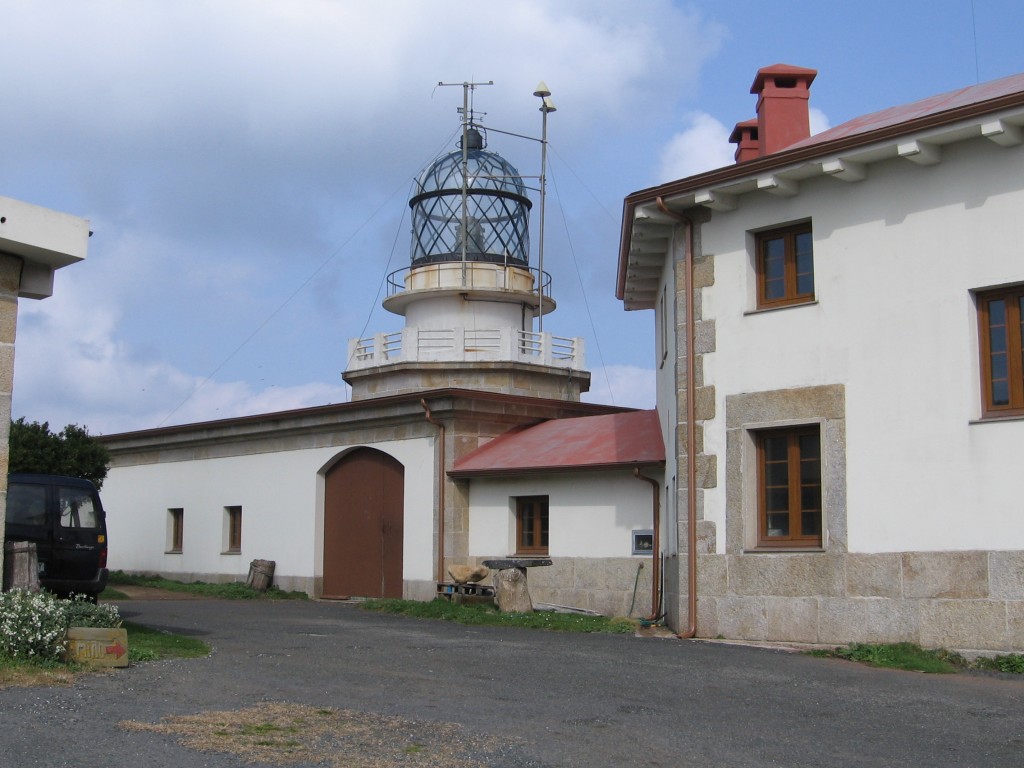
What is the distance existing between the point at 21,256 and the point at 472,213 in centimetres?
1778

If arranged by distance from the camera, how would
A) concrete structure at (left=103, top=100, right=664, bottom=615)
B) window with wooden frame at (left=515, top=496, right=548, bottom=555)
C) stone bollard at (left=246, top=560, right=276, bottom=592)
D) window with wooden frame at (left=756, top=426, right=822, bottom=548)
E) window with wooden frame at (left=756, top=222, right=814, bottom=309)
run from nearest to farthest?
1. window with wooden frame at (left=756, top=426, right=822, bottom=548)
2. window with wooden frame at (left=756, top=222, right=814, bottom=309)
3. concrete structure at (left=103, top=100, right=664, bottom=615)
4. window with wooden frame at (left=515, top=496, right=548, bottom=555)
5. stone bollard at (left=246, top=560, right=276, bottom=592)

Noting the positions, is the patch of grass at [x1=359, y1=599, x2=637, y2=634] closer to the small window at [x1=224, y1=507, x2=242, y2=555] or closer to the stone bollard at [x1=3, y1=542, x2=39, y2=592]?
the stone bollard at [x1=3, y1=542, x2=39, y2=592]

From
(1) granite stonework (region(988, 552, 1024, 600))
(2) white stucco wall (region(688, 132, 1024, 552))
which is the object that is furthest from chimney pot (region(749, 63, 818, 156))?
(1) granite stonework (region(988, 552, 1024, 600))

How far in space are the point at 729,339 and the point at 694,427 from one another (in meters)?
1.09

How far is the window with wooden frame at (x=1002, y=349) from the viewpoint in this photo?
465 inches

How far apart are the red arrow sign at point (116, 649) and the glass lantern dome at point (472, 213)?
18141mm

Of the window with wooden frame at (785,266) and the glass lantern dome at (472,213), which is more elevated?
the glass lantern dome at (472,213)

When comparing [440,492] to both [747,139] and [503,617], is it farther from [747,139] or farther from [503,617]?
[747,139]

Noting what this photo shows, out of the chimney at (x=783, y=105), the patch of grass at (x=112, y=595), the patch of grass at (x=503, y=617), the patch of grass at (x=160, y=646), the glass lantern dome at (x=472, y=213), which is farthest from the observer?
the glass lantern dome at (x=472, y=213)

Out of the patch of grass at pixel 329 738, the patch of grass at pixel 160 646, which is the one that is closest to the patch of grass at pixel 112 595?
the patch of grass at pixel 160 646

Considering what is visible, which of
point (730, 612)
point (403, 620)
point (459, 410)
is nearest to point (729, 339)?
point (730, 612)

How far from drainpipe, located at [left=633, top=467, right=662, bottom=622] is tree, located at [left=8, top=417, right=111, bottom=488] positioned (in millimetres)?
12283

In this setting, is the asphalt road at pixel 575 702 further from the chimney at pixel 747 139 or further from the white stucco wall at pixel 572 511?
the chimney at pixel 747 139

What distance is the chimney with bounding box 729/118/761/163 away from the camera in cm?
1747
